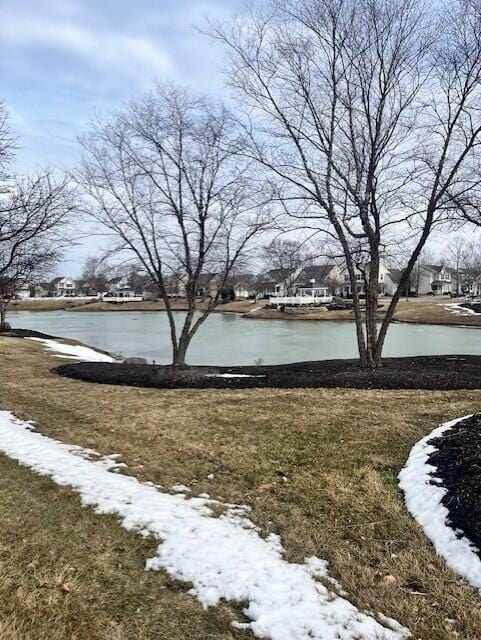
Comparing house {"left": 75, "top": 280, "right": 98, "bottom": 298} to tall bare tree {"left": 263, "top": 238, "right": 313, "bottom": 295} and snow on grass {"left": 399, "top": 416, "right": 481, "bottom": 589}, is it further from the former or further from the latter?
snow on grass {"left": 399, "top": 416, "right": 481, "bottom": 589}

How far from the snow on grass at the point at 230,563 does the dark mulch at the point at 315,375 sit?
5.56 metres

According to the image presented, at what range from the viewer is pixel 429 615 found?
2.59 metres

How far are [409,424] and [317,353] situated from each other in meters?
16.0

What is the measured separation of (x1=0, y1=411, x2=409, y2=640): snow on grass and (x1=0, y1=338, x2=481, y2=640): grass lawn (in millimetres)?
123

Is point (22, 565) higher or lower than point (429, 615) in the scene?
higher

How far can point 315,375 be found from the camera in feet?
35.1

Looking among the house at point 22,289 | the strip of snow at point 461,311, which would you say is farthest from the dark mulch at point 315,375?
the strip of snow at point 461,311

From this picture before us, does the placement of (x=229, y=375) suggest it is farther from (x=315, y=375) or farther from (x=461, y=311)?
(x=461, y=311)

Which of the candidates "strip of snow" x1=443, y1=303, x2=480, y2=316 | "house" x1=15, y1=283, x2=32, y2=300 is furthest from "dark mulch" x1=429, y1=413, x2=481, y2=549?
"strip of snow" x1=443, y1=303, x2=480, y2=316

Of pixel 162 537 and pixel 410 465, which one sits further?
pixel 410 465

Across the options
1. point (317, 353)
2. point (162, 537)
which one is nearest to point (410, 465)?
point (162, 537)

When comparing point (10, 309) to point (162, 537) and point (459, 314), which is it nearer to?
point (459, 314)

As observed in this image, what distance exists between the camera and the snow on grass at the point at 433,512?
303 cm

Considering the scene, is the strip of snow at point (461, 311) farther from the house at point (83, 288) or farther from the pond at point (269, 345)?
the house at point (83, 288)
